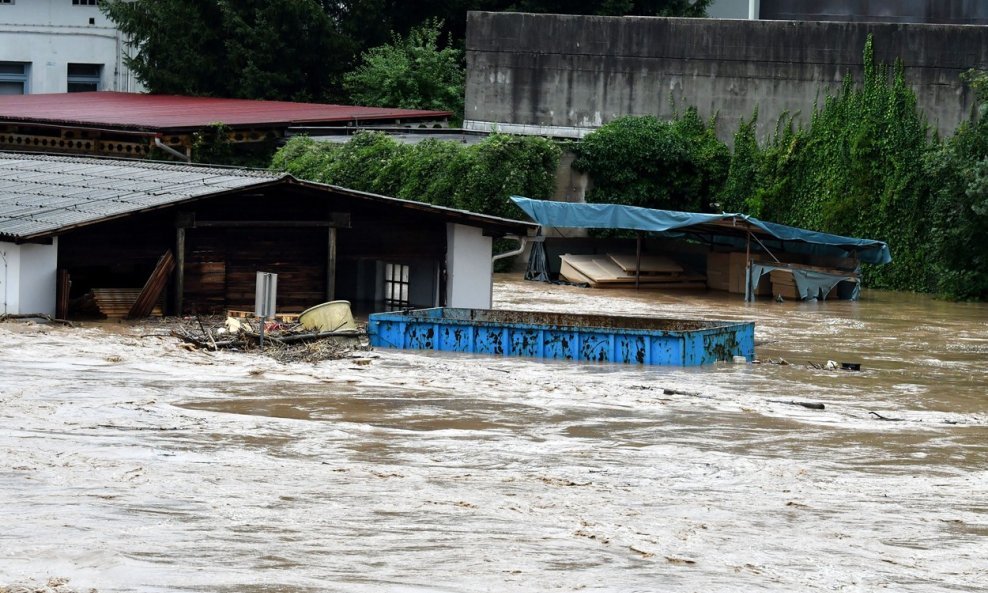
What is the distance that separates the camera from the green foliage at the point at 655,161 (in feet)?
134

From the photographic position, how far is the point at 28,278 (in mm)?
23719

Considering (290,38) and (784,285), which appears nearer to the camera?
(784,285)

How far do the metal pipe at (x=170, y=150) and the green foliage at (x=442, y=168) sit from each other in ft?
7.49

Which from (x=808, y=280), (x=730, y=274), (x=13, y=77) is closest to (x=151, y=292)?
(x=808, y=280)

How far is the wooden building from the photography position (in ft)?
79.4

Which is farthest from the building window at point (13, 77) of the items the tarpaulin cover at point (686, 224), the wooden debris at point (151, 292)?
the wooden debris at point (151, 292)

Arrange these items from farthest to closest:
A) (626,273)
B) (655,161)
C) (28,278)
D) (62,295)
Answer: (655,161), (626,273), (62,295), (28,278)

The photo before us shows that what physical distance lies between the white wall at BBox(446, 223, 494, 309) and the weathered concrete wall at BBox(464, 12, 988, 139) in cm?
1460

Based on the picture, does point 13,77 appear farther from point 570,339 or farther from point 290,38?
point 570,339

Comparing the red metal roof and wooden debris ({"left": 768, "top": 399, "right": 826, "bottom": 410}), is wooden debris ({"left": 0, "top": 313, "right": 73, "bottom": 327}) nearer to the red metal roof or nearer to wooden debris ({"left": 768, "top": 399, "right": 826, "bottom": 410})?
wooden debris ({"left": 768, "top": 399, "right": 826, "bottom": 410})

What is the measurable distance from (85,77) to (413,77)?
565 inches

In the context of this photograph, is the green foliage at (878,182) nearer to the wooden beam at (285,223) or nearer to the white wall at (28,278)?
the wooden beam at (285,223)

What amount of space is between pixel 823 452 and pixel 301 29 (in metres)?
37.3

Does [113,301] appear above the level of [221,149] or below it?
below
